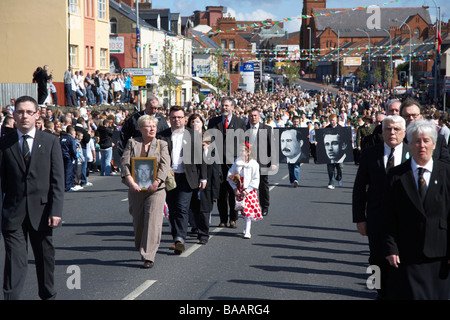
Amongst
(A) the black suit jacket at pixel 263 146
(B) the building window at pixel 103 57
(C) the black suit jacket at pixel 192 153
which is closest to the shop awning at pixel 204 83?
(B) the building window at pixel 103 57

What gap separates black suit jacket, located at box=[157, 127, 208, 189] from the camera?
1041cm

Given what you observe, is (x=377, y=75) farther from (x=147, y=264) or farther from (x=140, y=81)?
(x=147, y=264)

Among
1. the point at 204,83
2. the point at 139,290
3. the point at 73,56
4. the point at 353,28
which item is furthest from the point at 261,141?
the point at 353,28

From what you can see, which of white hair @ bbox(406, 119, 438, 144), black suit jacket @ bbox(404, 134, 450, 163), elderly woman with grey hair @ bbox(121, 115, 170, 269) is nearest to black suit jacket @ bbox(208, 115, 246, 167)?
elderly woman with grey hair @ bbox(121, 115, 170, 269)

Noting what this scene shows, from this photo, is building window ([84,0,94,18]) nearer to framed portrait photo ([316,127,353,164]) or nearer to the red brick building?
framed portrait photo ([316,127,353,164])

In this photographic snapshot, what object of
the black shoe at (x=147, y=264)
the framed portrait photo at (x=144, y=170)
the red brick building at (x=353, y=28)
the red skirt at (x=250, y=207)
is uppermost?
the red brick building at (x=353, y=28)

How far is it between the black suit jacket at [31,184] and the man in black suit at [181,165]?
11.0 ft

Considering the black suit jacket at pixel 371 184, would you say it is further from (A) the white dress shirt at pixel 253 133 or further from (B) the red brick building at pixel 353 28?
(B) the red brick building at pixel 353 28

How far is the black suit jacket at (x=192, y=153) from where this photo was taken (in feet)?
34.1

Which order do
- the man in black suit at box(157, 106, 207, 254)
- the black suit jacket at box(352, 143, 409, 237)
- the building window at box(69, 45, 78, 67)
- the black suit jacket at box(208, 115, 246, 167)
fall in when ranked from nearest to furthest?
the black suit jacket at box(352, 143, 409, 237)
the man in black suit at box(157, 106, 207, 254)
the black suit jacket at box(208, 115, 246, 167)
the building window at box(69, 45, 78, 67)

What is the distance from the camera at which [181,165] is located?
1052 centimetres

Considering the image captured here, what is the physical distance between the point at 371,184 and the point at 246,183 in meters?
5.11

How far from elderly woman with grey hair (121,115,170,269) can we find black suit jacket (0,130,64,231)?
2286mm
